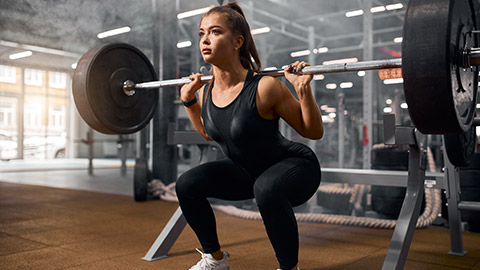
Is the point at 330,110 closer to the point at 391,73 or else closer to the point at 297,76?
the point at 391,73

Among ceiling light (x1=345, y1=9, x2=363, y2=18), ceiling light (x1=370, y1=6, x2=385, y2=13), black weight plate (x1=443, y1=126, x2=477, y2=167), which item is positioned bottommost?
black weight plate (x1=443, y1=126, x2=477, y2=167)

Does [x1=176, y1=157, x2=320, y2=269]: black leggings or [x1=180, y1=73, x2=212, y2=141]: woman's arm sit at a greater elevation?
[x1=180, y1=73, x2=212, y2=141]: woman's arm

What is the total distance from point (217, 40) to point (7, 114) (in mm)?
3609

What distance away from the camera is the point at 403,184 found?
71.3 inches

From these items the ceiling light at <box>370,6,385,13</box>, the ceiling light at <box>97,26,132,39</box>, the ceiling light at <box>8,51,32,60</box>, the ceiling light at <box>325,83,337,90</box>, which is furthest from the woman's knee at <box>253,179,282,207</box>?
the ceiling light at <box>325,83,337,90</box>

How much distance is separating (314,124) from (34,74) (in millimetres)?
3257

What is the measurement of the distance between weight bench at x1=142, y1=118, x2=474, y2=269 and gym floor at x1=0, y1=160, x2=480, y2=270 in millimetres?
101

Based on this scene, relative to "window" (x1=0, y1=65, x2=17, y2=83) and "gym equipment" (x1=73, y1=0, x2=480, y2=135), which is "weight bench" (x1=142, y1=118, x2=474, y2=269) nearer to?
"gym equipment" (x1=73, y1=0, x2=480, y2=135)

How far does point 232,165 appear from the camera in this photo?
146 cm

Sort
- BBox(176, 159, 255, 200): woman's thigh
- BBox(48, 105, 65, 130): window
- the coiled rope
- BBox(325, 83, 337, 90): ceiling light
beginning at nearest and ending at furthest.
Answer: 1. BBox(176, 159, 255, 200): woman's thigh
2. the coiled rope
3. BBox(48, 105, 65, 130): window
4. BBox(325, 83, 337, 90): ceiling light

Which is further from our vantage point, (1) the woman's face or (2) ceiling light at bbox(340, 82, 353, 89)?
(2) ceiling light at bbox(340, 82, 353, 89)

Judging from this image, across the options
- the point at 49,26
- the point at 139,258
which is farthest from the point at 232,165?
the point at 49,26

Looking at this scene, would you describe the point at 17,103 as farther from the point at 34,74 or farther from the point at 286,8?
the point at 286,8

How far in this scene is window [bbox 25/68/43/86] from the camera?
3711 millimetres
